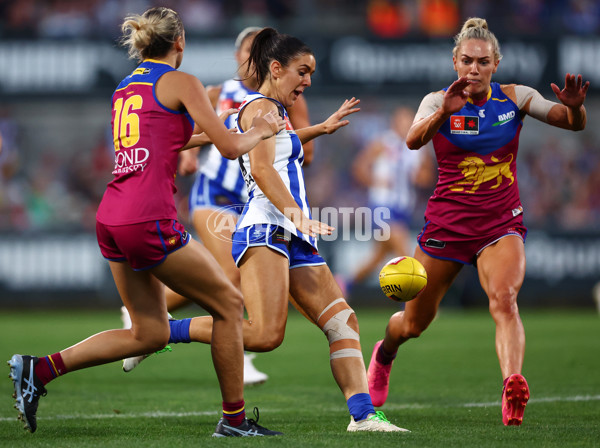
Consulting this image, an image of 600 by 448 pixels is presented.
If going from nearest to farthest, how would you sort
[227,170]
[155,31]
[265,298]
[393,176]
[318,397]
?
[155,31] → [265,298] → [318,397] → [227,170] → [393,176]

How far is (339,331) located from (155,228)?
1.37m

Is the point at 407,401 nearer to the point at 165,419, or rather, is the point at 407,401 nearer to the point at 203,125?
the point at 165,419

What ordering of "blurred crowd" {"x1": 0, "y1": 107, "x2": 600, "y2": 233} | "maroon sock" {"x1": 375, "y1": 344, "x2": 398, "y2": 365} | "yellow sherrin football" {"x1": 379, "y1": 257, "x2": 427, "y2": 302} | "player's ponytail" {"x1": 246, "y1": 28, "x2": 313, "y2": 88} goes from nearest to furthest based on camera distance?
"player's ponytail" {"x1": 246, "y1": 28, "x2": 313, "y2": 88} < "yellow sherrin football" {"x1": 379, "y1": 257, "x2": 427, "y2": 302} < "maroon sock" {"x1": 375, "y1": 344, "x2": 398, "y2": 365} < "blurred crowd" {"x1": 0, "y1": 107, "x2": 600, "y2": 233}

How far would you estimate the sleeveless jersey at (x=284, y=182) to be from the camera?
5500 millimetres

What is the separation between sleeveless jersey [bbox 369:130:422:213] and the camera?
14352 millimetres

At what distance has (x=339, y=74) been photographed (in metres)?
15.6

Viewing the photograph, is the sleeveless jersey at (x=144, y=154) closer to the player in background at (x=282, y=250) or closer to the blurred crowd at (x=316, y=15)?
the player in background at (x=282, y=250)

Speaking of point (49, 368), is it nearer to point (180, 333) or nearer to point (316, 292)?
point (180, 333)

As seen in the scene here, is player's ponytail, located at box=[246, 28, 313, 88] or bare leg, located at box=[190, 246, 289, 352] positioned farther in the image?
player's ponytail, located at box=[246, 28, 313, 88]

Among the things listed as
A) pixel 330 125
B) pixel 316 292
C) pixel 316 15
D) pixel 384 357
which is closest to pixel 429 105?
pixel 330 125

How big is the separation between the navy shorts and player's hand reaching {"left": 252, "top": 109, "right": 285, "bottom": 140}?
65cm

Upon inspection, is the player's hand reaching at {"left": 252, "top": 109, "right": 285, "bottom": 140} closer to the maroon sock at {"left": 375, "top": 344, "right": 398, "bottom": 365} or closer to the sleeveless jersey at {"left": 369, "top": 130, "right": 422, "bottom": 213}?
the maroon sock at {"left": 375, "top": 344, "right": 398, "bottom": 365}

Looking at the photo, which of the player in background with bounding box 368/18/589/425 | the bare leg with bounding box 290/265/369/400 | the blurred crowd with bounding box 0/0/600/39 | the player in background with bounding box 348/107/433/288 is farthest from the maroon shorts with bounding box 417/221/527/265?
the blurred crowd with bounding box 0/0/600/39

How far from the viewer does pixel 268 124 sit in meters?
5.12
